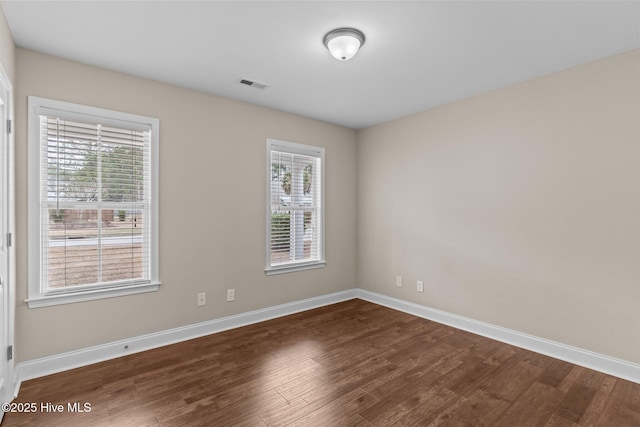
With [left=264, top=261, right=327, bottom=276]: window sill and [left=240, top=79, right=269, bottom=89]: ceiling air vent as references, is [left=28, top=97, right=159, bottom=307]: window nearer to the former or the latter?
[left=240, top=79, right=269, bottom=89]: ceiling air vent

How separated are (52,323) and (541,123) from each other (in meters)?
4.58

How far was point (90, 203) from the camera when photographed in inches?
106

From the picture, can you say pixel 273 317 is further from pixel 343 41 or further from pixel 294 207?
pixel 343 41

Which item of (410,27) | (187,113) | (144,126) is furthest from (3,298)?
(410,27)

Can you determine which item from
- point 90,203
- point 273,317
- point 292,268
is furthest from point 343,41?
point 273,317

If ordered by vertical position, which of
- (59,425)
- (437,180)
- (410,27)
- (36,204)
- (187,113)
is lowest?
(59,425)

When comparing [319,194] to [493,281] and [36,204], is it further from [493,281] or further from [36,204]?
[36,204]

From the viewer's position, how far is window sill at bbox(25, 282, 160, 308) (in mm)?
2479

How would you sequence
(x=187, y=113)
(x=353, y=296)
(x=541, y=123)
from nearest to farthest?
(x=541, y=123) < (x=187, y=113) < (x=353, y=296)

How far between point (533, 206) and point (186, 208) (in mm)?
3398

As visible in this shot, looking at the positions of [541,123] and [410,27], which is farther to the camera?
[541,123]

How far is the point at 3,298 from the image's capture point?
200 cm

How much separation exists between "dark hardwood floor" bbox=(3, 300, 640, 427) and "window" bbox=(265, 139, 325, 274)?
3.70 feet

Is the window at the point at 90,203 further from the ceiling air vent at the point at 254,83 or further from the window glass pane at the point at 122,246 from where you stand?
the ceiling air vent at the point at 254,83
